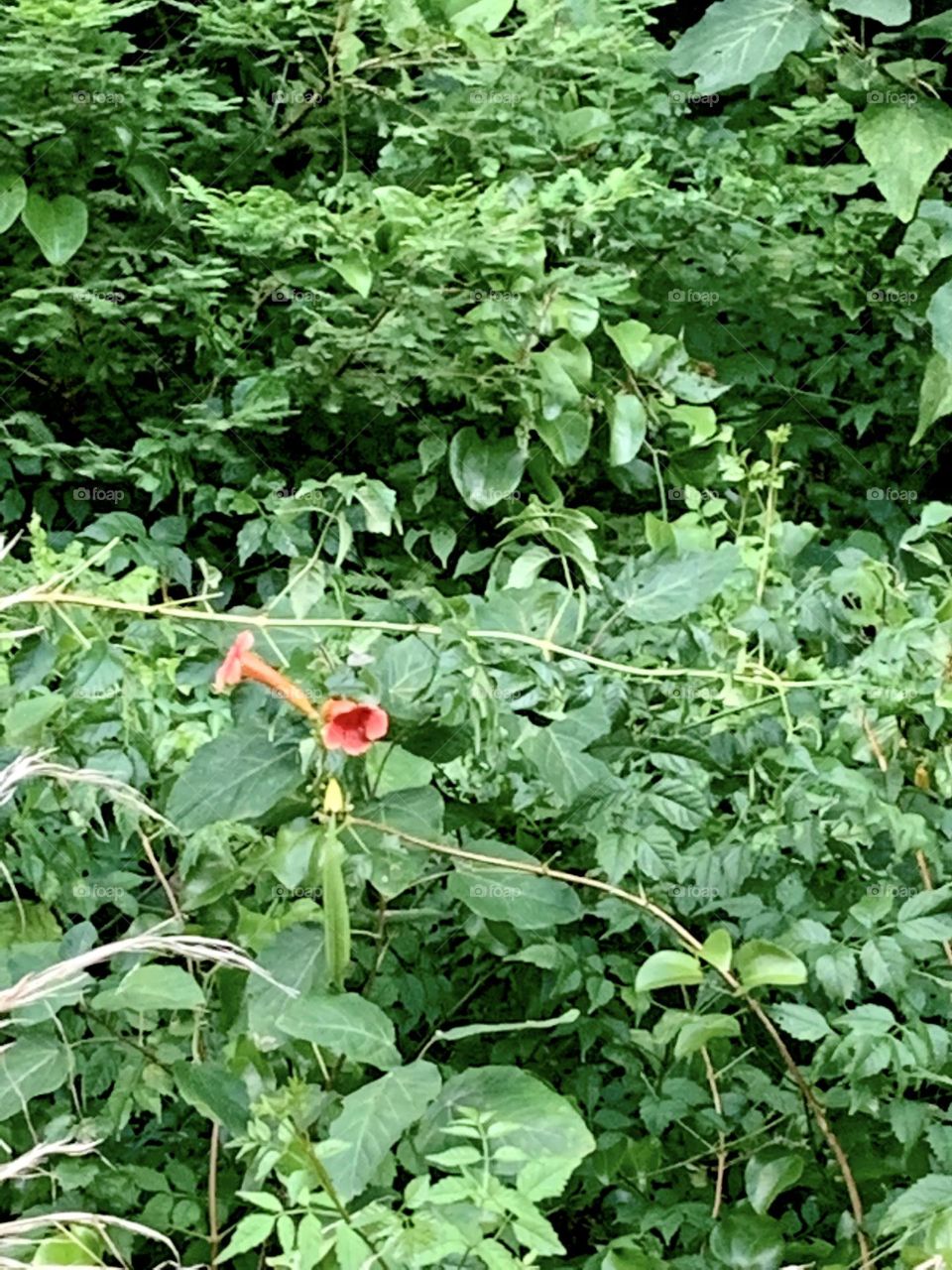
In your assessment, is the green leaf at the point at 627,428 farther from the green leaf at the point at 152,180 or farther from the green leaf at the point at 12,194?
the green leaf at the point at 12,194

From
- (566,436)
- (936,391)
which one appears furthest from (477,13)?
(936,391)

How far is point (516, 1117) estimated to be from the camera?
102cm

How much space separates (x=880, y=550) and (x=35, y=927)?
147 centimetres

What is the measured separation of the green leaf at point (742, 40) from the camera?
3.69 ft

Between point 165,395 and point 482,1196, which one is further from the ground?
point 482,1196

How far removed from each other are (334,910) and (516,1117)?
0.59 feet

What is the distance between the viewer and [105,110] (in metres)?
2.11

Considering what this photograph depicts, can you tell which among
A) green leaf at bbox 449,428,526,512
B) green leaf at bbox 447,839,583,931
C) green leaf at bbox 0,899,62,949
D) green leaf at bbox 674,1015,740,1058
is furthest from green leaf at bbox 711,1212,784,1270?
green leaf at bbox 449,428,526,512

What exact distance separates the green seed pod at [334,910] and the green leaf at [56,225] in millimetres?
1371

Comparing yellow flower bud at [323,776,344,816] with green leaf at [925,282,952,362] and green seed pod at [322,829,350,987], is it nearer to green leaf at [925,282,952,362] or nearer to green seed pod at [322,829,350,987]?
green seed pod at [322,829,350,987]

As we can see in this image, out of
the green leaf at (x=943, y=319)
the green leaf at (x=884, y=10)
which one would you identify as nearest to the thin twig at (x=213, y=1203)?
the green leaf at (x=943, y=319)

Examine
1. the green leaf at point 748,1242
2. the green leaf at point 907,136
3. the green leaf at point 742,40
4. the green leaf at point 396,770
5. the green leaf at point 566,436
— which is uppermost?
the green leaf at point 742,40

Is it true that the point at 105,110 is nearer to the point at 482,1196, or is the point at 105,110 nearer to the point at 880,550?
the point at 880,550

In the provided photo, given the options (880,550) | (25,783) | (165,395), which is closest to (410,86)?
(165,395)
